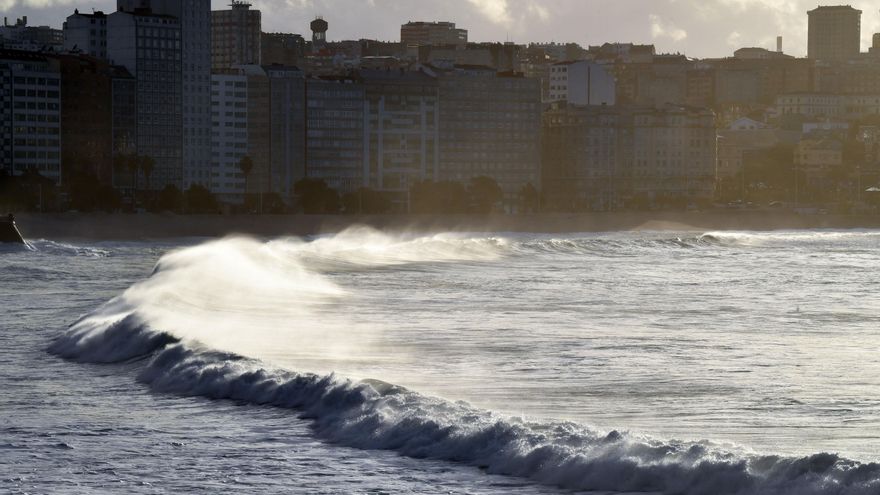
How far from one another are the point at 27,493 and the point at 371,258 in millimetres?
45139

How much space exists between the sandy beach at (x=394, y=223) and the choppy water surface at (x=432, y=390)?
5828cm

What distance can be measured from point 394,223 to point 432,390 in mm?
96891

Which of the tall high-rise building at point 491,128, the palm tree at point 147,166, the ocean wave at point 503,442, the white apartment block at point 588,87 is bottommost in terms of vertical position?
the ocean wave at point 503,442

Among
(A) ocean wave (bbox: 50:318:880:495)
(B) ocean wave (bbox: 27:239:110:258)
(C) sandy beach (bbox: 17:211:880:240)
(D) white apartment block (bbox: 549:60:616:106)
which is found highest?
(D) white apartment block (bbox: 549:60:616:106)

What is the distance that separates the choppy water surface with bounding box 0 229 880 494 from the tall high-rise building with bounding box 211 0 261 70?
153153 mm

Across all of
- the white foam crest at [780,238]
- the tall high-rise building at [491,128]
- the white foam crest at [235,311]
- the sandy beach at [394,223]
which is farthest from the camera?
the tall high-rise building at [491,128]

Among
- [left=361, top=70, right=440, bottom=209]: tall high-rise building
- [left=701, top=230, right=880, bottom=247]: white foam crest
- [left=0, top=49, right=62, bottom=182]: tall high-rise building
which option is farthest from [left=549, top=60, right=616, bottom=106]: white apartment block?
[left=701, top=230, right=880, bottom=247]: white foam crest

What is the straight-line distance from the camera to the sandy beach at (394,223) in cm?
9612

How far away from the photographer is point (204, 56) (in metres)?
137

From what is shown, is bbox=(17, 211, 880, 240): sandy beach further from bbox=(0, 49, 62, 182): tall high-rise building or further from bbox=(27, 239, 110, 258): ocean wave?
bbox=(0, 49, 62, 182): tall high-rise building

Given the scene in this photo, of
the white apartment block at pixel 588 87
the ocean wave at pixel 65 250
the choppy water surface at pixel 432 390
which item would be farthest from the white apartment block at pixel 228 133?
the choppy water surface at pixel 432 390

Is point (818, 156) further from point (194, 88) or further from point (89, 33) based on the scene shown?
point (89, 33)

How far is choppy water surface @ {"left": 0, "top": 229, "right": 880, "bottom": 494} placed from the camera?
13195 millimetres

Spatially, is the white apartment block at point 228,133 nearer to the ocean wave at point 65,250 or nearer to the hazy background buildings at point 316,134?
the hazy background buildings at point 316,134
